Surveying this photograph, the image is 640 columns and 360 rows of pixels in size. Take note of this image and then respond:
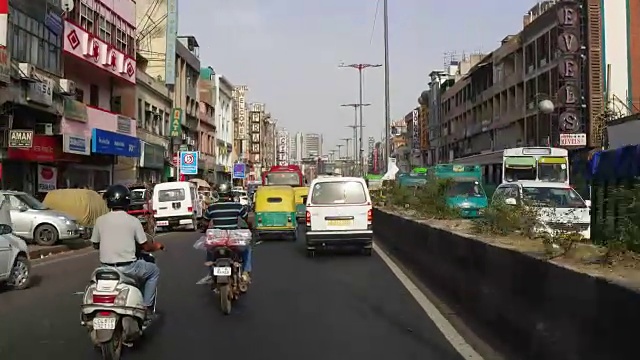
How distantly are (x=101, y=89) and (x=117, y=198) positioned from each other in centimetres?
3496

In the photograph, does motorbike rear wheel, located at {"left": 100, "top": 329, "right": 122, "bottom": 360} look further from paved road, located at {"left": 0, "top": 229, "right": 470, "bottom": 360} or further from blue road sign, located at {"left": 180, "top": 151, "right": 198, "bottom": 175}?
blue road sign, located at {"left": 180, "top": 151, "right": 198, "bottom": 175}

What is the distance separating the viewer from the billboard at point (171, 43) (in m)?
54.3

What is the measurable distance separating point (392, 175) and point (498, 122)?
2763cm

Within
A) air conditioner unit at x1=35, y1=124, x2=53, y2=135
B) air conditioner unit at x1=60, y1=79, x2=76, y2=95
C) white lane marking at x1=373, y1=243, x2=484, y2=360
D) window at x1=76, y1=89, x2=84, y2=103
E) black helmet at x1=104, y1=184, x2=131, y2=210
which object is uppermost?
window at x1=76, y1=89, x2=84, y2=103

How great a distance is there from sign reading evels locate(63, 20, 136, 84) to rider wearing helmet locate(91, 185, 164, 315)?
2651 centimetres

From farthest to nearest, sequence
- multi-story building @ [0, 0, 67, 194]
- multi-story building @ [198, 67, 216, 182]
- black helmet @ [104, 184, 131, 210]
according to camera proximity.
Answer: multi-story building @ [198, 67, 216, 182] → multi-story building @ [0, 0, 67, 194] → black helmet @ [104, 184, 131, 210]

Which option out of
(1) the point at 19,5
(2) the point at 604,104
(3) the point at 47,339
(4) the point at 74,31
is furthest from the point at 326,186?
(2) the point at 604,104

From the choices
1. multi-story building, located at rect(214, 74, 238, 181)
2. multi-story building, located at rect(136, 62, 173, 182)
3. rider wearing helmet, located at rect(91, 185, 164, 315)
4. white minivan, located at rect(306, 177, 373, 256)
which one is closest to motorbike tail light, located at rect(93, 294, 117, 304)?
rider wearing helmet, located at rect(91, 185, 164, 315)

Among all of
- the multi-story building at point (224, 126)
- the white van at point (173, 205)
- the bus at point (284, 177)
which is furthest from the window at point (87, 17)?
the multi-story building at point (224, 126)

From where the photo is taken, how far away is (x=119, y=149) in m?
38.1

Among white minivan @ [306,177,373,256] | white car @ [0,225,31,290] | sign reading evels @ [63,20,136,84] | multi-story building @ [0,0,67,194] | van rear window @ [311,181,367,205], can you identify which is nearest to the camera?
white car @ [0,225,31,290]

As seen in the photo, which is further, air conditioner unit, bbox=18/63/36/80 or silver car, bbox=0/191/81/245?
air conditioner unit, bbox=18/63/36/80

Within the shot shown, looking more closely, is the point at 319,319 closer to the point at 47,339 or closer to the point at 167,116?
the point at 47,339

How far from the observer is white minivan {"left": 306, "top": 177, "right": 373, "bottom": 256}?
17531mm
